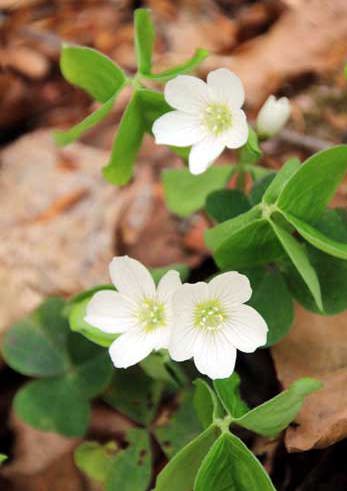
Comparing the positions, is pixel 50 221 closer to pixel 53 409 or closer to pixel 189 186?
pixel 189 186

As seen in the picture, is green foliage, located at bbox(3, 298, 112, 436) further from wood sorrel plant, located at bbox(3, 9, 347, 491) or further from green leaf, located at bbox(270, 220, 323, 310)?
green leaf, located at bbox(270, 220, 323, 310)

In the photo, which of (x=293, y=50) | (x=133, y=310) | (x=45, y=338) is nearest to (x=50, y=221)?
(x=45, y=338)

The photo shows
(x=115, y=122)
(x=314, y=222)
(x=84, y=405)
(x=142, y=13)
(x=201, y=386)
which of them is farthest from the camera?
(x=115, y=122)

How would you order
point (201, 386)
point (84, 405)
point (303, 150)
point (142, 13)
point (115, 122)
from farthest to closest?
point (115, 122), point (303, 150), point (84, 405), point (142, 13), point (201, 386)

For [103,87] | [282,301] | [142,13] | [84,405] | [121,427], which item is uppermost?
[142,13]

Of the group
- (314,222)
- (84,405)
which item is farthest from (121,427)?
(314,222)

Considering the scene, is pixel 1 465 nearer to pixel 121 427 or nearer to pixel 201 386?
pixel 121 427
